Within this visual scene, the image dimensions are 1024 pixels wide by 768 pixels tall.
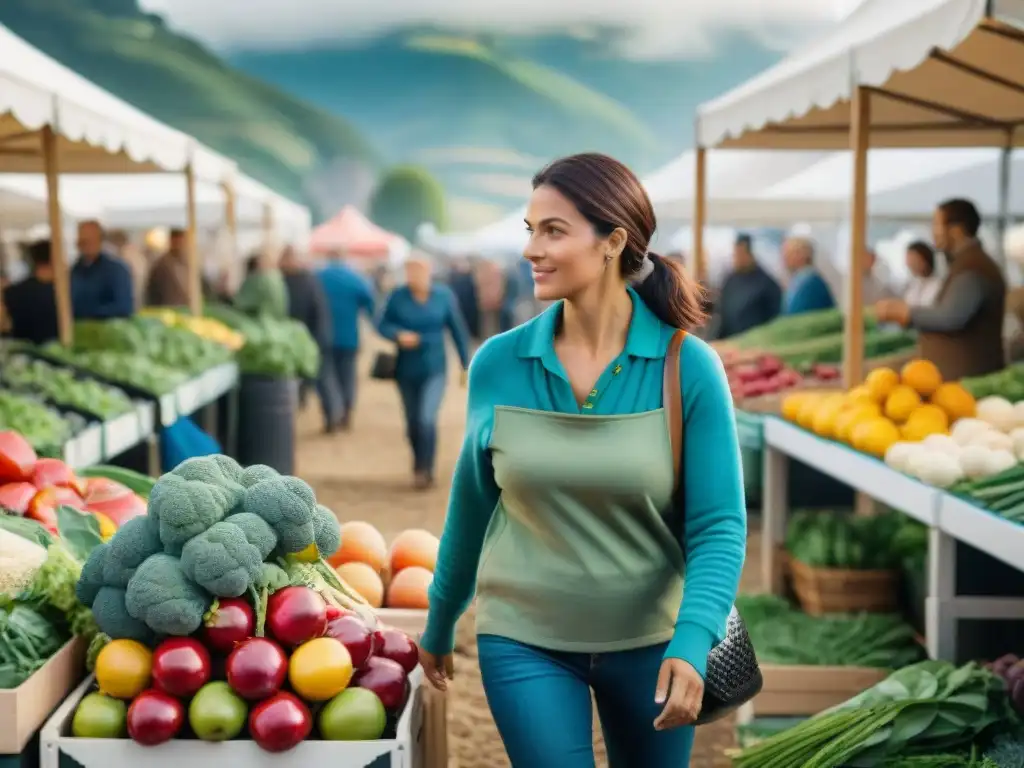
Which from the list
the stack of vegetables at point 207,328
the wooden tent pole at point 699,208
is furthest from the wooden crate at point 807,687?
the stack of vegetables at point 207,328

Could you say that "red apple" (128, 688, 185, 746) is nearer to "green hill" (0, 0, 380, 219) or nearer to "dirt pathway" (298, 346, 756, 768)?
"dirt pathway" (298, 346, 756, 768)

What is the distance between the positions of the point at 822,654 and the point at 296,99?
156m

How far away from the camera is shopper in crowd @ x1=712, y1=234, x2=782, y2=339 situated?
11.6m

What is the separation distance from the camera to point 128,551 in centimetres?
273

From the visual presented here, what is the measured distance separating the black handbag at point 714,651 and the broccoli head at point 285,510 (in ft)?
2.68

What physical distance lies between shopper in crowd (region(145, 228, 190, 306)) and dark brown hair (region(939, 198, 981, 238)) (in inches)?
321

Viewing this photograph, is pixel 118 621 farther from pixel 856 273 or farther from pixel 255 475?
pixel 856 273

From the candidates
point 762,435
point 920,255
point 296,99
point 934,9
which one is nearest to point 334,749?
point 934,9

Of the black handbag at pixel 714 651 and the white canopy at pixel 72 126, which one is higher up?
the white canopy at pixel 72 126

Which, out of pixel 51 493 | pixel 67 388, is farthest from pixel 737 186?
pixel 51 493

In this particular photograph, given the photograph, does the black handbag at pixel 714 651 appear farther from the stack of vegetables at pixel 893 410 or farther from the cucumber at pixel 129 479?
the stack of vegetables at pixel 893 410

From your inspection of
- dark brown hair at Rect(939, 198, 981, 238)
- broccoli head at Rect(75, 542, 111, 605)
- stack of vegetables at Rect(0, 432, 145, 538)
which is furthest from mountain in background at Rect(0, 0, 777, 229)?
broccoli head at Rect(75, 542, 111, 605)

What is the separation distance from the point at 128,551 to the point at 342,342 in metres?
10.7

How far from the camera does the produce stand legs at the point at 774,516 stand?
628 cm
